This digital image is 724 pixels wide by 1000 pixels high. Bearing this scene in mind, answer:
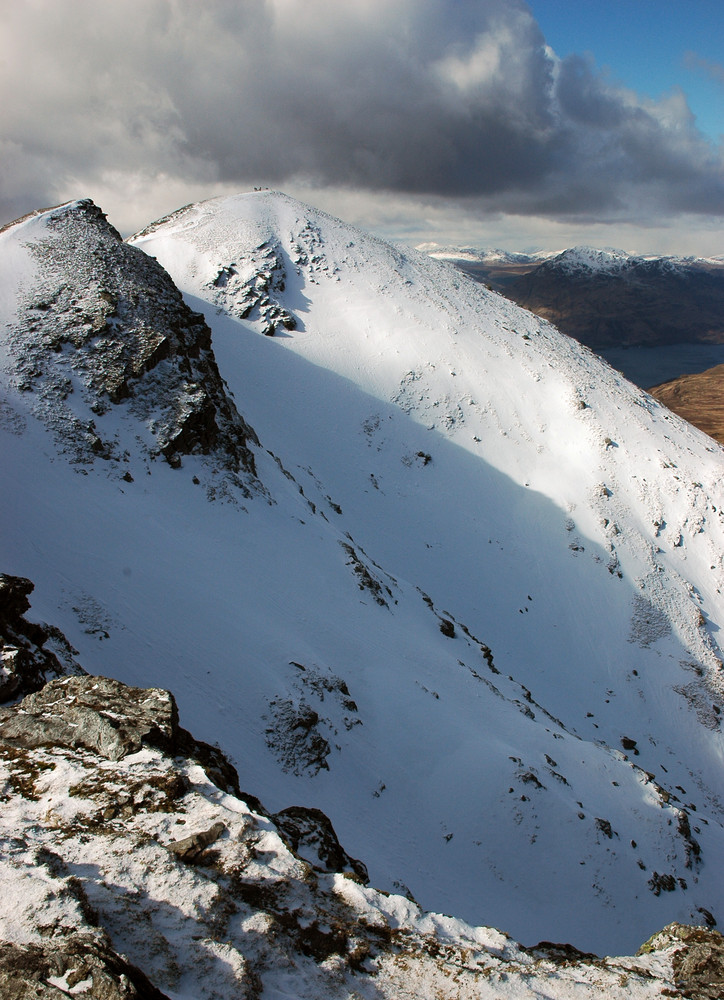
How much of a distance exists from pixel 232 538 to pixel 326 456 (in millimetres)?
22074

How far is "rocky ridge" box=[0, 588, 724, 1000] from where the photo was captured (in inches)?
225

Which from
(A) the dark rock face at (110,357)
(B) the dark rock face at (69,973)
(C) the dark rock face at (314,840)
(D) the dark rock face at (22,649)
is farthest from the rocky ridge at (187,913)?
(A) the dark rock face at (110,357)

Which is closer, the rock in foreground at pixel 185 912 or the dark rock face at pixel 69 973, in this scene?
the dark rock face at pixel 69 973

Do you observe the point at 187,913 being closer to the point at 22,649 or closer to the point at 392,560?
the point at 22,649

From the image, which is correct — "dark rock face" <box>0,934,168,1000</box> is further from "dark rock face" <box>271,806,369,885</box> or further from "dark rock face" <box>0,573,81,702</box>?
"dark rock face" <box>0,573,81,702</box>

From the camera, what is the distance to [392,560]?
41.7m

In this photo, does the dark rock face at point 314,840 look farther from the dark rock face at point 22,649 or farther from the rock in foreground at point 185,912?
the dark rock face at point 22,649

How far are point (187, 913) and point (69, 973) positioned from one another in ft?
6.96

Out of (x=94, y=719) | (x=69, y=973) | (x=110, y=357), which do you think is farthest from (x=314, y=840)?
(x=110, y=357)

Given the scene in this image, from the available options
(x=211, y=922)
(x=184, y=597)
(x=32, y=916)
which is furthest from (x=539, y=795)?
(x=32, y=916)

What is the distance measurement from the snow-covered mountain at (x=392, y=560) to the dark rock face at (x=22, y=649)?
2336 mm

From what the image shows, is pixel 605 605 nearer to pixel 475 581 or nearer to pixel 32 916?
pixel 475 581

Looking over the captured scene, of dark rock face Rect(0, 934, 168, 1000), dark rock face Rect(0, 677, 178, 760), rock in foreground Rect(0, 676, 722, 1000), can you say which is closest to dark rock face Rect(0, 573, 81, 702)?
dark rock face Rect(0, 677, 178, 760)

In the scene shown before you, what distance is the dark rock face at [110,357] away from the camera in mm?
26469
